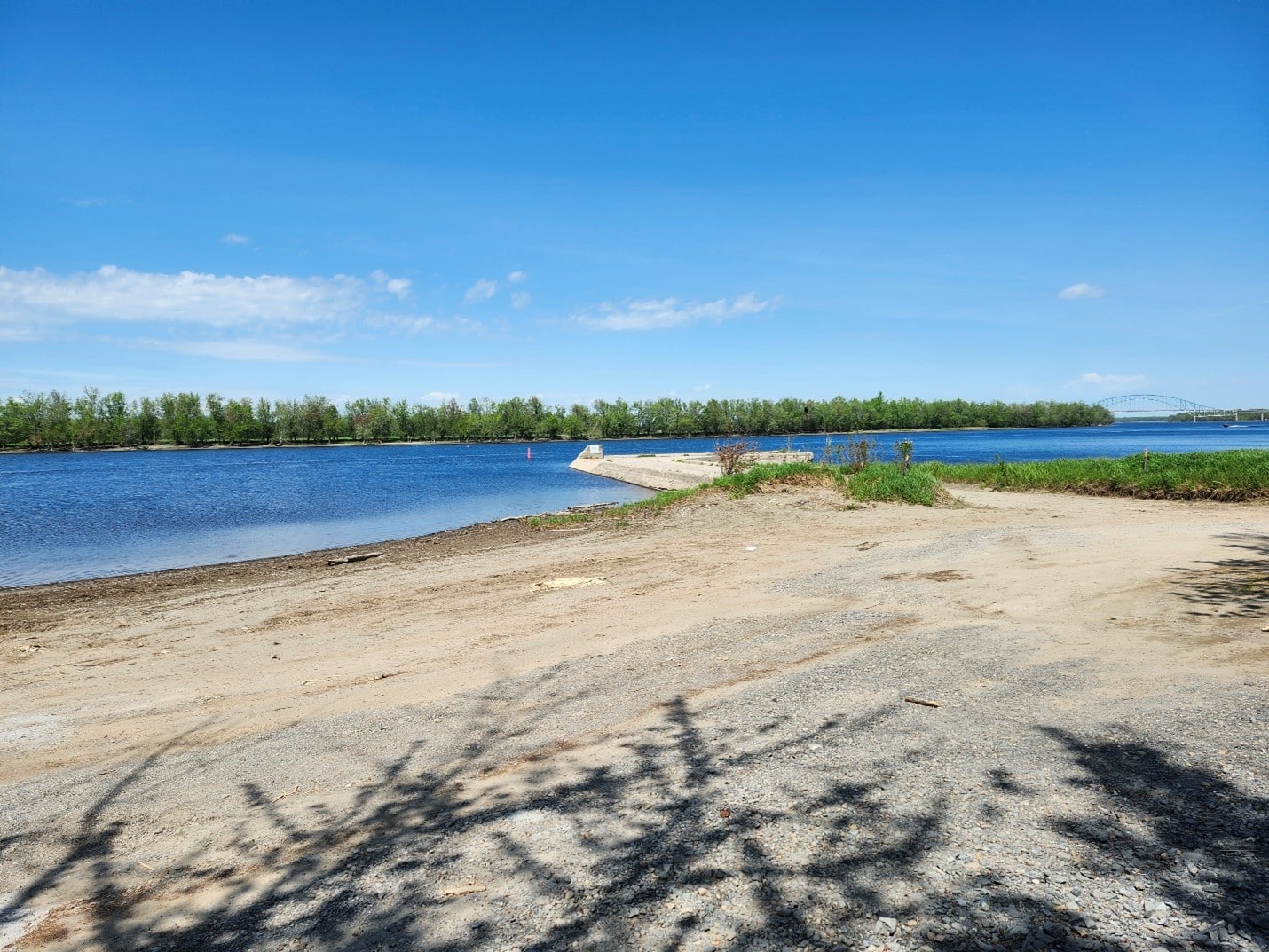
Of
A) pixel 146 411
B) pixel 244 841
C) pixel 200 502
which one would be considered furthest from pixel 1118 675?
pixel 146 411

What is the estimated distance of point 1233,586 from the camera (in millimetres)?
8836

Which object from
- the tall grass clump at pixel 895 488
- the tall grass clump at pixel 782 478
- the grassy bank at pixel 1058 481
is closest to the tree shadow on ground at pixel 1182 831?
the tall grass clump at pixel 895 488

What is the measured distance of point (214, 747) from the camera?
232 inches

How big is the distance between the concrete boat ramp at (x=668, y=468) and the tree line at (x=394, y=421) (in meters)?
84.0

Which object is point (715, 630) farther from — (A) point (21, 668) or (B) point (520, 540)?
(B) point (520, 540)

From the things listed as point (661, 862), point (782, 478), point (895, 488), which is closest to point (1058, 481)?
point (895, 488)

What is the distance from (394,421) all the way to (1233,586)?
575ft

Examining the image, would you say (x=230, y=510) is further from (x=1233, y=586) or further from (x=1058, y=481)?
(x=1233, y=586)

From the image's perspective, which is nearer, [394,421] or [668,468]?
[668,468]

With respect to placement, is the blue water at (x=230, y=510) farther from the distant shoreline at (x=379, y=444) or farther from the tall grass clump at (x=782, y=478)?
the distant shoreline at (x=379, y=444)

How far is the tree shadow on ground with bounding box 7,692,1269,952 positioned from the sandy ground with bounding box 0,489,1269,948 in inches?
1.7

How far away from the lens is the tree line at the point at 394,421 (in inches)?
5374

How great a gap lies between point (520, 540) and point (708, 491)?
21.3 feet

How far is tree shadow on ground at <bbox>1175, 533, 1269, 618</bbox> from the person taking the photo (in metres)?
7.86
